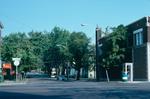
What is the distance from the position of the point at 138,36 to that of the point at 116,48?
14.9 ft

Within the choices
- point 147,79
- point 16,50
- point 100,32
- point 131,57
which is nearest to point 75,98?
point 147,79

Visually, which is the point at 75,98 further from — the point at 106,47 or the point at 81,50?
the point at 81,50

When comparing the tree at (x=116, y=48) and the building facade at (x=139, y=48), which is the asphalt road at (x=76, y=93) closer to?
the building facade at (x=139, y=48)

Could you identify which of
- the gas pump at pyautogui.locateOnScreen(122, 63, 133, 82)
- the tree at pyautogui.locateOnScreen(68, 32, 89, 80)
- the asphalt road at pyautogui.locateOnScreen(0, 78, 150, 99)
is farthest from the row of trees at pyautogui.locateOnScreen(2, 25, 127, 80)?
the asphalt road at pyautogui.locateOnScreen(0, 78, 150, 99)

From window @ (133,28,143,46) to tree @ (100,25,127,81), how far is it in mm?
2927

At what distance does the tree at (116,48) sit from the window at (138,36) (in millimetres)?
2927

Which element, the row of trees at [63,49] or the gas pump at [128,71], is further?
the row of trees at [63,49]

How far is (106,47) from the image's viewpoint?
229 feet

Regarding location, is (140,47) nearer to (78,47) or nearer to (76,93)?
(78,47)

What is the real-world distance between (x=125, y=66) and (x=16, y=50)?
25718 mm

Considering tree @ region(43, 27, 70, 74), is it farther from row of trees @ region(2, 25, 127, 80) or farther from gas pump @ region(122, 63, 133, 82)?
gas pump @ region(122, 63, 133, 82)

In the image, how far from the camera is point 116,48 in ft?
219

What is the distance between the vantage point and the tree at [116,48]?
66.9 meters

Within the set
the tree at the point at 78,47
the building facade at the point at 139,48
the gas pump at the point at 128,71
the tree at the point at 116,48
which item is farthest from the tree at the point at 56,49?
the gas pump at the point at 128,71
